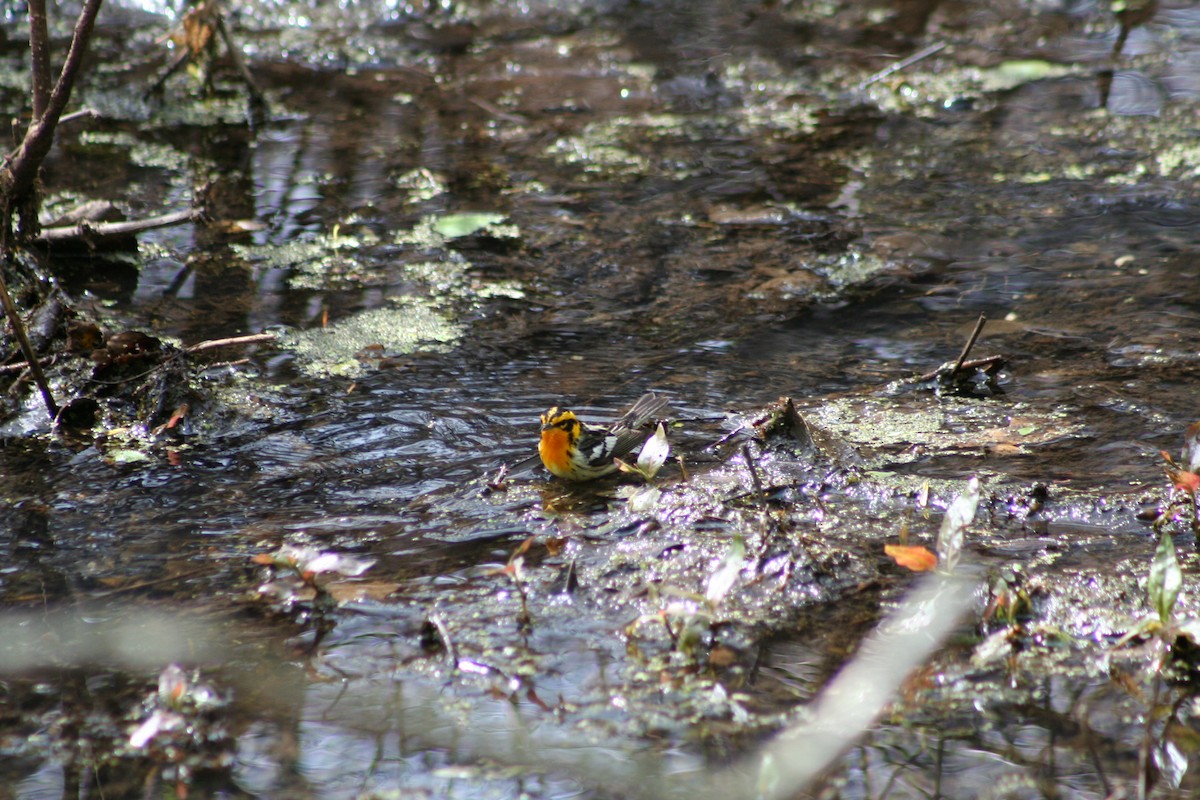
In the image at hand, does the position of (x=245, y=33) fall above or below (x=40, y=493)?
above

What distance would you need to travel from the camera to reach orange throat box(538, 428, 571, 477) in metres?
3.66

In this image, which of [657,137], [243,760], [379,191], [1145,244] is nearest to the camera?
[243,760]

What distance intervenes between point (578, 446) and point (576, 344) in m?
1.24

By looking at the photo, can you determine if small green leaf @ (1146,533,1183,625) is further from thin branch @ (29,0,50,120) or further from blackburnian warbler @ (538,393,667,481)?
thin branch @ (29,0,50,120)

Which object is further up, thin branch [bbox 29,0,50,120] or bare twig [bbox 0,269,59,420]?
thin branch [bbox 29,0,50,120]

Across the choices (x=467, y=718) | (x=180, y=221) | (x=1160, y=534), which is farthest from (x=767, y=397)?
(x=180, y=221)

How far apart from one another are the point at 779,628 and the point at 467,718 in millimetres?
824

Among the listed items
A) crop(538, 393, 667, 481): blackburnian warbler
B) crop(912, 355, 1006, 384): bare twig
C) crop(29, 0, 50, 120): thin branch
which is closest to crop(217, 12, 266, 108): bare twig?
crop(29, 0, 50, 120): thin branch

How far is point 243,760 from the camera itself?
2.46 m

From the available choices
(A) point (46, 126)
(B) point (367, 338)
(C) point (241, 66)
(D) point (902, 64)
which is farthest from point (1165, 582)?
(D) point (902, 64)

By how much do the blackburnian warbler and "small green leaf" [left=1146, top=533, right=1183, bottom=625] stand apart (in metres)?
1.66

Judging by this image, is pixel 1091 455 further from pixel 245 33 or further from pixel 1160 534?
pixel 245 33

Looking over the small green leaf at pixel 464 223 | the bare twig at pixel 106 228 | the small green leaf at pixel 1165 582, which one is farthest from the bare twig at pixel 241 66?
the small green leaf at pixel 1165 582

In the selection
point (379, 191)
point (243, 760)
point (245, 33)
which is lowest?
point (243, 760)
